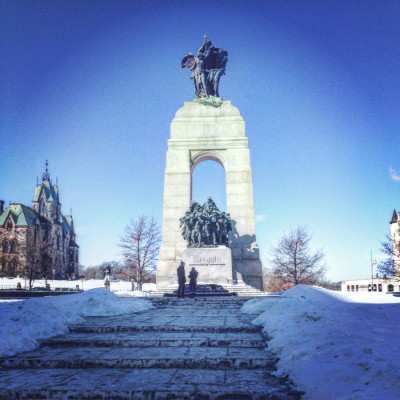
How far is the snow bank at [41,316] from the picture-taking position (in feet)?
19.6

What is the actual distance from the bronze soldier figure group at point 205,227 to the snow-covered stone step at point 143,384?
15165 millimetres

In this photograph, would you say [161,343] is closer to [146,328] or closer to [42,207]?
[146,328]

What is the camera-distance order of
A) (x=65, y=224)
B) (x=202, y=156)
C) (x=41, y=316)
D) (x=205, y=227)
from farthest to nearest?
(x=65, y=224)
(x=202, y=156)
(x=205, y=227)
(x=41, y=316)

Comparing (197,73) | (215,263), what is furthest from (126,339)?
(197,73)

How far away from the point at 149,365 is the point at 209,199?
1661cm

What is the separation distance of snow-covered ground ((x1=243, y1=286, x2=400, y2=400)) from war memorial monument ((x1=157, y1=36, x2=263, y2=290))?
12.9m

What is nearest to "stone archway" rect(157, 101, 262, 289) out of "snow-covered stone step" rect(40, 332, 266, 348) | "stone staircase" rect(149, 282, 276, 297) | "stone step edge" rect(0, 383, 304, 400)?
"stone staircase" rect(149, 282, 276, 297)

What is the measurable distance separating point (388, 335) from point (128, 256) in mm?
35996

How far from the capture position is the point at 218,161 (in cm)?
2566

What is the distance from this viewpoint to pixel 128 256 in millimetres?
39719

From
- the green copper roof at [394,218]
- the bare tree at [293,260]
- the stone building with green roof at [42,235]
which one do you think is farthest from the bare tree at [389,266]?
the stone building with green roof at [42,235]

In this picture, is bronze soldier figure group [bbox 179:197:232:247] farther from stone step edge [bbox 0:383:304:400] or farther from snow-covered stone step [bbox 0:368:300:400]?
stone step edge [bbox 0:383:304:400]

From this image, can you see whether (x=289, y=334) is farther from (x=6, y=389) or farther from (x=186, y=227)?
→ (x=186, y=227)

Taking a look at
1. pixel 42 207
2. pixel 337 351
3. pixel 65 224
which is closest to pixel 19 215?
pixel 42 207
